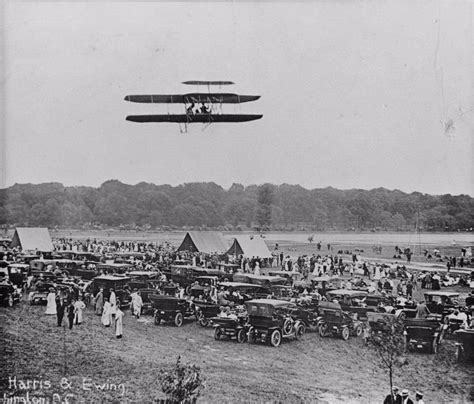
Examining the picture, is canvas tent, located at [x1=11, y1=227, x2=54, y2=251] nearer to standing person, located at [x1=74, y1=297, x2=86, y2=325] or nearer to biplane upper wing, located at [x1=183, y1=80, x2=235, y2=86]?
standing person, located at [x1=74, y1=297, x2=86, y2=325]

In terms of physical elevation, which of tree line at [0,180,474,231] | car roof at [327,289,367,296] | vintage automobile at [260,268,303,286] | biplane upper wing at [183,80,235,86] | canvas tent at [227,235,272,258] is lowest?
car roof at [327,289,367,296]

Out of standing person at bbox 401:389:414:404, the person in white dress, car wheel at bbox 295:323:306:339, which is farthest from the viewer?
the person in white dress

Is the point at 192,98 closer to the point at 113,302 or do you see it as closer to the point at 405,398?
the point at 113,302

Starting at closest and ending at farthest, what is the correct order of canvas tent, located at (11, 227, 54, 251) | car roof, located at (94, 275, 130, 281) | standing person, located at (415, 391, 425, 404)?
standing person, located at (415, 391, 425, 404) → canvas tent, located at (11, 227, 54, 251) → car roof, located at (94, 275, 130, 281)

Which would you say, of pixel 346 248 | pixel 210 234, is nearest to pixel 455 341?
pixel 346 248

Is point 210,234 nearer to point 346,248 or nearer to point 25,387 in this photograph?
point 346,248

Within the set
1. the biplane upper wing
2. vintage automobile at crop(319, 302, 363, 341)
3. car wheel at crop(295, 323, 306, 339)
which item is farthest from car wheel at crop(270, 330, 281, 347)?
the biplane upper wing

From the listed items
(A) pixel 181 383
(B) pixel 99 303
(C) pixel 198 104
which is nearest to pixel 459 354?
(A) pixel 181 383
